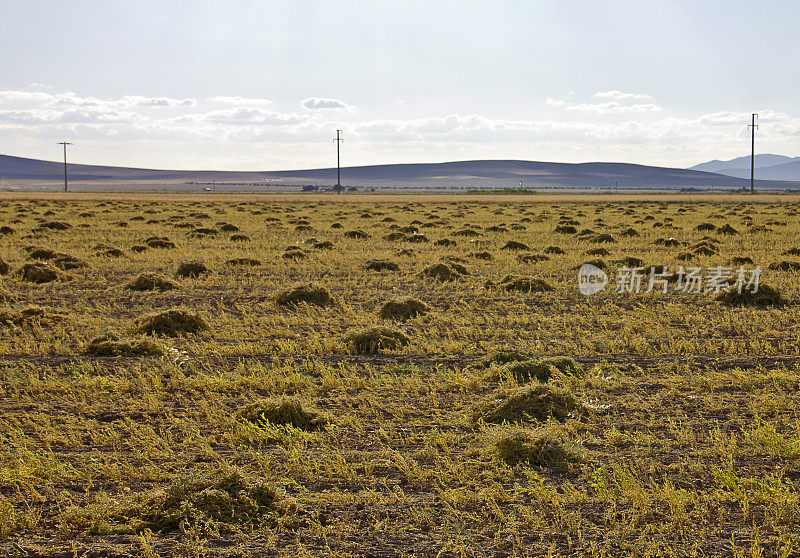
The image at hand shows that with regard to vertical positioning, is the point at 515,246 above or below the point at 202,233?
below

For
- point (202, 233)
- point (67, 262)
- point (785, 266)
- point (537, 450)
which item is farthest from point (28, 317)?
point (202, 233)

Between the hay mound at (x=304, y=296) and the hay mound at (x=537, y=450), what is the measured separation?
30.9 ft

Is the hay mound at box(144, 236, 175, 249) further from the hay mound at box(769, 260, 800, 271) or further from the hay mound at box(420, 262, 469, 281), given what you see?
the hay mound at box(769, 260, 800, 271)

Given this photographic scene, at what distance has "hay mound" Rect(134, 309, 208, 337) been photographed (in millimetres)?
13250

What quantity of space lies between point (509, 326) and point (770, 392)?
5336 millimetres

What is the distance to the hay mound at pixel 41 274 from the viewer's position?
20.0 m

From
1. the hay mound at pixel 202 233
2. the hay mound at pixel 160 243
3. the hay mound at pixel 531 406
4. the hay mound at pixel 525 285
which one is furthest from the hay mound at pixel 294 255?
the hay mound at pixel 531 406

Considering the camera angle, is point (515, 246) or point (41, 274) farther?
point (515, 246)

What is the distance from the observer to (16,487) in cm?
661

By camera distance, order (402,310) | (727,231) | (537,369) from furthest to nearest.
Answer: (727,231)
(402,310)
(537,369)

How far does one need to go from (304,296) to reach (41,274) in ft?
27.7

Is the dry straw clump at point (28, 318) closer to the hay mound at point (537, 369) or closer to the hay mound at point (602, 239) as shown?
the hay mound at point (537, 369)

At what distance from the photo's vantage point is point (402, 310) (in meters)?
14.8

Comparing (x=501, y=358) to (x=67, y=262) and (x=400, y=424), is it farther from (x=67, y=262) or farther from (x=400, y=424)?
(x=67, y=262)
